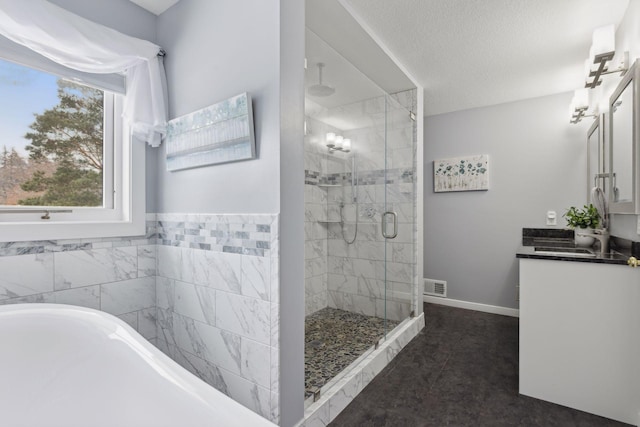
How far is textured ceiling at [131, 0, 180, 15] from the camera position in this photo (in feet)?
6.26

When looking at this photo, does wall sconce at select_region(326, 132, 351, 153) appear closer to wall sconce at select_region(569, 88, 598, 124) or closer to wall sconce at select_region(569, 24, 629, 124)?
wall sconce at select_region(569, 24, 629, 124)

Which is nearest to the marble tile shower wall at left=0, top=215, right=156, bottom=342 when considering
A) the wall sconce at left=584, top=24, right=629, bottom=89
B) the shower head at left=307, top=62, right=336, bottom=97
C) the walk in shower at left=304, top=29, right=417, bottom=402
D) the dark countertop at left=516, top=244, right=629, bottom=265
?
the walk in shower at left=304, top=29, right=417, bottom=402

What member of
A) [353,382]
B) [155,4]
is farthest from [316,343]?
[155,4]

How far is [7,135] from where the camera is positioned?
1567mm

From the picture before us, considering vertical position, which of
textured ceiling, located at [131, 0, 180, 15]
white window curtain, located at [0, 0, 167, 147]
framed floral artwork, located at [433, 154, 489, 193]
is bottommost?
framed floral artwork, located at [433, 154, 489, 193]

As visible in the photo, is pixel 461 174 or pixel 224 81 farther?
pixel 461 174

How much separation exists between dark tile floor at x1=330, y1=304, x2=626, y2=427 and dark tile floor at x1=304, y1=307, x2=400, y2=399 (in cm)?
22

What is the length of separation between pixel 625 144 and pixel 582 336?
4.07ft

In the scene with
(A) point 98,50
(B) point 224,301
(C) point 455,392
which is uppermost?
(A) point 98,50

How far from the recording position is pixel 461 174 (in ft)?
12.3

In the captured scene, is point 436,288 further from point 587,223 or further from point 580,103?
point 580,103

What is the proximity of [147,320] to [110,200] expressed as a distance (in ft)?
2.73

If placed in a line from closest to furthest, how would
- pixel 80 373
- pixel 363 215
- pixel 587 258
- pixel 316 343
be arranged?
pixel 80 373 < pixel 587 258 < pixel 316 343 < pixel 363 215

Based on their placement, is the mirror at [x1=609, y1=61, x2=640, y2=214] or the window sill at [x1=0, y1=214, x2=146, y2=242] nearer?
the window sill at [x1=0, y1=214, x2=146, y2=242]
